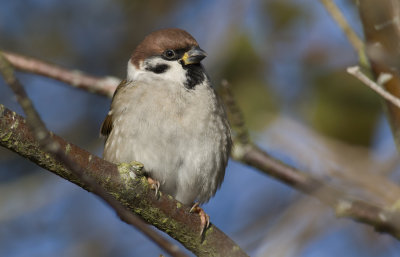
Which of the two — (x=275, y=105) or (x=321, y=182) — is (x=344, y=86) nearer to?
(x=275, y=105)

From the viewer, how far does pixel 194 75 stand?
Answer: 3.62 m

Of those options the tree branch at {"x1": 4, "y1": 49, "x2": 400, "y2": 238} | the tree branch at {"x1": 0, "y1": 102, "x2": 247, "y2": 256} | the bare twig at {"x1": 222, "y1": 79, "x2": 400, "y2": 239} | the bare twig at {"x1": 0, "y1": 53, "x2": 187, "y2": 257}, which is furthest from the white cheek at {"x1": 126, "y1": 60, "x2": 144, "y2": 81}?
the bare twig at {"x1": 0, "y1": 53, "x2": 187, "y2": 257}

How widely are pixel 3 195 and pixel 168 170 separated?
5.99 feet

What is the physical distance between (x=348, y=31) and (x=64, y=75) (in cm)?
191

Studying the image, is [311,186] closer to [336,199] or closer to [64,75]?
[336,199]

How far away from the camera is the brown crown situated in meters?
3.70

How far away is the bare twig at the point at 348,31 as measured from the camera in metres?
2.53

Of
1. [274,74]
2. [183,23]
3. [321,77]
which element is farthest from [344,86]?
[183,23]

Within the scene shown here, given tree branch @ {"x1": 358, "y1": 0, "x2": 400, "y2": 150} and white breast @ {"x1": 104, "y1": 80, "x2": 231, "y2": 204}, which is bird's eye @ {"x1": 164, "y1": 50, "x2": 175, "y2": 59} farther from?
tree branch @ {"x1": 358, "y1": 0, "x2": 400, "y2": 150}

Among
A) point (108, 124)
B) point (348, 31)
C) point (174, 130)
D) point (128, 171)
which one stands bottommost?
point (108, 124)

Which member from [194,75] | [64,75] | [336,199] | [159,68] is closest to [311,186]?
[336,199]

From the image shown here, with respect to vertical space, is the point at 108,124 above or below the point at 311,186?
below

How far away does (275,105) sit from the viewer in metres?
3.96

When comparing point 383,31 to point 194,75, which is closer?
point 383,31
